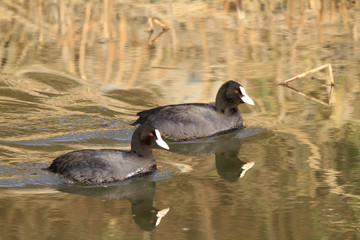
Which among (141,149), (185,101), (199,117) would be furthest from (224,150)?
(185,101)

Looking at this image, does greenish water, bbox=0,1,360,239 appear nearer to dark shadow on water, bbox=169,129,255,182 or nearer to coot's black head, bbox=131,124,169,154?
dark shadow on water, bbox=169,129,255,182

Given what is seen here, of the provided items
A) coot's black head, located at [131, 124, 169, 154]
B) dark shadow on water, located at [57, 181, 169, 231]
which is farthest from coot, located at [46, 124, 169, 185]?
dark shadow on water, located at [57, 181, 169, 231]

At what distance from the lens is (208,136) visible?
30.7 ft

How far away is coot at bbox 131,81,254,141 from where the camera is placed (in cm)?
925

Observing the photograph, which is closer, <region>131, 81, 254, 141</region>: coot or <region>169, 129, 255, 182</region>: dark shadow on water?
<region>169, 129, 255, 182</region>: dark shadow on water

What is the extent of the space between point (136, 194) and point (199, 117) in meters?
2.46

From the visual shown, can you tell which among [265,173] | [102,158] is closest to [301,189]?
[265,173]

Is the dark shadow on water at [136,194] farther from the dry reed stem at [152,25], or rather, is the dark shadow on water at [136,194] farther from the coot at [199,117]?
the dry reed stem at [152,25]

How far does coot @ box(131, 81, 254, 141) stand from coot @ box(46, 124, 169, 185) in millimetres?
1675

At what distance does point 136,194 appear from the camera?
7.12 m

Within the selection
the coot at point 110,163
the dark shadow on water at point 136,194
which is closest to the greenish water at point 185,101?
the dark shadow on water at point 136,194

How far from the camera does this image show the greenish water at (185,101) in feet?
20.7

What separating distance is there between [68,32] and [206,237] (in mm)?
10074

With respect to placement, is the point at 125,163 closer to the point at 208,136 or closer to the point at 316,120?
the point at 208,136
